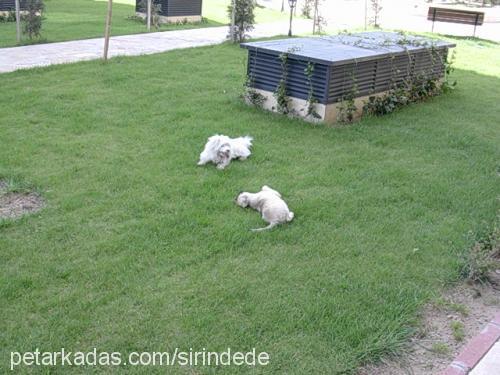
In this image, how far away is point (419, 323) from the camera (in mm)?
3846

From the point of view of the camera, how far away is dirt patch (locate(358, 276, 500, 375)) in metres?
3.45

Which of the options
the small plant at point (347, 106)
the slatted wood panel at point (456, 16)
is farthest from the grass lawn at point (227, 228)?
the slatted wood panel at point (456, 16)

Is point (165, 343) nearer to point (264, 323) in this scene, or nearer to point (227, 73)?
point (264, 323)

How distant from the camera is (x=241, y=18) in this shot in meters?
13.8

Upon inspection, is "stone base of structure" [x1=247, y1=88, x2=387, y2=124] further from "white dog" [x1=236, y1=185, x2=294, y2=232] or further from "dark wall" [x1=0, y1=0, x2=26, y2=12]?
"dark wall" [x1=0, y1=0, x2=26, y2=12]

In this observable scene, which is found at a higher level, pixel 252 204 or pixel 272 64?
pixel 272 64

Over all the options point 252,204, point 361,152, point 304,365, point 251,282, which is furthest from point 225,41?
point 304,365

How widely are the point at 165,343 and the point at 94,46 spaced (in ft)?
34.3

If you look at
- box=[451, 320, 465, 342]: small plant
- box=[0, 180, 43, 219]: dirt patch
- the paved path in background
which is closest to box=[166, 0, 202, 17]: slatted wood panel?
the paved path in background

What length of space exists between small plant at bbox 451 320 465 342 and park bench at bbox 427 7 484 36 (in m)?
15.6

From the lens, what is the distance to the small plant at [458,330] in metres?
3.73

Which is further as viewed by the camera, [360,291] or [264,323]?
[360,291]

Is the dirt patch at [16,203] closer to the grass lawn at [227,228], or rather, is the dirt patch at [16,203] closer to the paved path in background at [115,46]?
the grass lawn at [227,228]

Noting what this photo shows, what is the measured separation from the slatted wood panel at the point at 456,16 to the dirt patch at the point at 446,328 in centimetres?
1484
